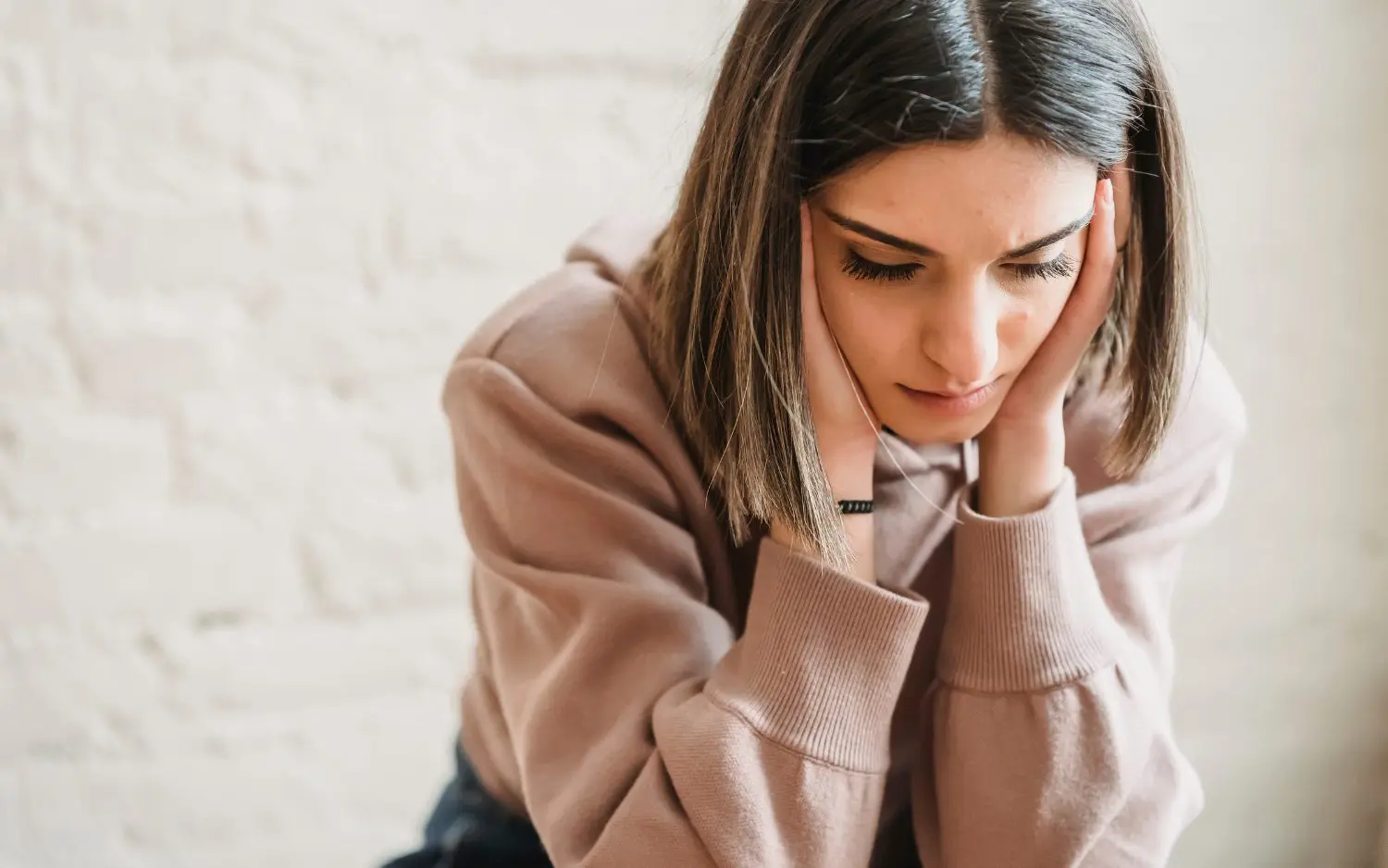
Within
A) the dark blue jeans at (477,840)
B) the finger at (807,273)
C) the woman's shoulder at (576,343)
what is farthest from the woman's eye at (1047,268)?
the dark blue jeans at (477,840)

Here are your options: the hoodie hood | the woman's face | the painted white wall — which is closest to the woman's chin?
the woman's face

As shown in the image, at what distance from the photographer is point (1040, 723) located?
0.75m

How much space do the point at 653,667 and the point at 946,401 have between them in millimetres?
245

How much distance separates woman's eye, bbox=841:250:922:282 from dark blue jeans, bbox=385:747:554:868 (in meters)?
0.53

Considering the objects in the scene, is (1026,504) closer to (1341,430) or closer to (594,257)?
(594,257)

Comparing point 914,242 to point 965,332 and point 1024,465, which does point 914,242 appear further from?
point 1024,465

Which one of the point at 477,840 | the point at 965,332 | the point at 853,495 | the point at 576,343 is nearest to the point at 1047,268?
the point at 965,332

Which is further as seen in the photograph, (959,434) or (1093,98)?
(959,434)

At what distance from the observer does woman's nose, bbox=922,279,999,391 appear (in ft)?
2.10

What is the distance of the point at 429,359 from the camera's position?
115cm

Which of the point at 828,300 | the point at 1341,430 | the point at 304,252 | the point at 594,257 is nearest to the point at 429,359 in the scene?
the point at 304,252

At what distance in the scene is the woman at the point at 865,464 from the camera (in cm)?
62

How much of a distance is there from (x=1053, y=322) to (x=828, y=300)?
146 millimetres

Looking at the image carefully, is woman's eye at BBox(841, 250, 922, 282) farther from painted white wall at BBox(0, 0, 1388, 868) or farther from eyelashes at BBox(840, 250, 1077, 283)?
painted white wall at BBox(0, 0, 1388, 868)
